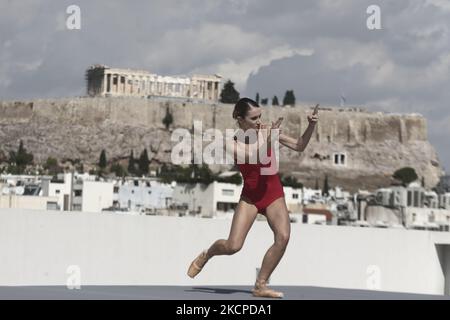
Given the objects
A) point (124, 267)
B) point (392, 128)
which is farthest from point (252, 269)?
point (392, 128)

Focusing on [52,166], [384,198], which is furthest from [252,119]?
[52,166]

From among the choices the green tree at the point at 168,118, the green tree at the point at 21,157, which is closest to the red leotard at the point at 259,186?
the green tree at the point at 21,157

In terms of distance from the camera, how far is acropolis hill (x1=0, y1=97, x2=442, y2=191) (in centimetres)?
15775

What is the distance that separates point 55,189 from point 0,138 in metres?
85.2

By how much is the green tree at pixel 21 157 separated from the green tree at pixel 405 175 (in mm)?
45877

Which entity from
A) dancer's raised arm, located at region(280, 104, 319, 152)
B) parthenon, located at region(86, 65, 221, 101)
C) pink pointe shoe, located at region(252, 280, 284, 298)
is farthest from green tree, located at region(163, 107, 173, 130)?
pink pointe shoe, located at region(252, 280, 284, 298)

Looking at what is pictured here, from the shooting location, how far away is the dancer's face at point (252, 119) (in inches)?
350

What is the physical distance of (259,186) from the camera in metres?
8.82

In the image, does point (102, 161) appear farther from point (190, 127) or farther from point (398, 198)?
point (398, 198)

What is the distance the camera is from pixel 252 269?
17.2 metres

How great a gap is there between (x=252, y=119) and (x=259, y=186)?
19.0 inches

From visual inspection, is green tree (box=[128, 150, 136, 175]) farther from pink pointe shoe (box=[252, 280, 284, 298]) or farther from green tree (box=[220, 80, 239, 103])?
pink pointe shoe (box=[252, 280, 284, 298])

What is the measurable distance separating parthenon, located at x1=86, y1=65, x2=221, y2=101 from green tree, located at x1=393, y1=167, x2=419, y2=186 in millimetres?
26453
